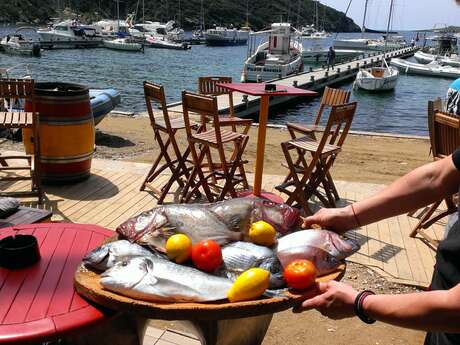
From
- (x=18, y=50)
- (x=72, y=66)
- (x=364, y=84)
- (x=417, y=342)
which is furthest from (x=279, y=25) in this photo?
(x=417, y=342)

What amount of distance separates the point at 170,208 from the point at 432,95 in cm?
3171

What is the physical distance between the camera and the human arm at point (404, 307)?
1317mm

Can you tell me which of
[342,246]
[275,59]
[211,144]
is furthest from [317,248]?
[275,59]

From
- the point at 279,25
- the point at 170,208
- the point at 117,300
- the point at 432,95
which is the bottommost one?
the point at 432,95

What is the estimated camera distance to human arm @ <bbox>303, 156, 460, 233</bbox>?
183 centimetres

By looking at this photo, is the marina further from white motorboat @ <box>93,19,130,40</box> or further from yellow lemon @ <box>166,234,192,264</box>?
white motorboat @ <box>93,19,130,40</box>

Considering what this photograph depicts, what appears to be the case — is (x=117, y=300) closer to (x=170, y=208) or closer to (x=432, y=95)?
(x=170, y=208)

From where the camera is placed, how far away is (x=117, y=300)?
164cm

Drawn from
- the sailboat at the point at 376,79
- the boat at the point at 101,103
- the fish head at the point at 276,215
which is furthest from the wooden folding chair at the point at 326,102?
the sailboat at the point at 376,79

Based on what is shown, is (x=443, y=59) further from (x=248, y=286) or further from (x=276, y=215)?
(x=248, y=286)

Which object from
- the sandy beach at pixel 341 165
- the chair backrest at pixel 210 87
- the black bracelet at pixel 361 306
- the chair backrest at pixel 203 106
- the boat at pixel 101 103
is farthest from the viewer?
the boat at pixel 101 103

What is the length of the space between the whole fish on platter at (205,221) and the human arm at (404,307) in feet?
1.53

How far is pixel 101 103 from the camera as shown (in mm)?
9039

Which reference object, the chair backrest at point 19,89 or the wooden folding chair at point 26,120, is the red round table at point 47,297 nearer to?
the wooden folding chair at point 26,120
